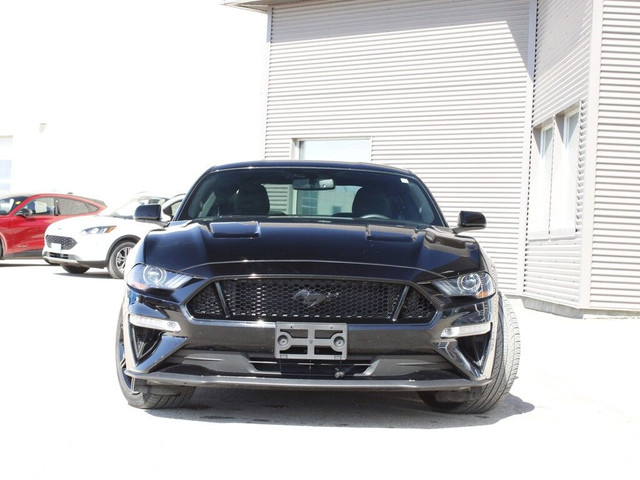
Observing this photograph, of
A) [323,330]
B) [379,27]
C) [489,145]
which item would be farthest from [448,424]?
[379,27]

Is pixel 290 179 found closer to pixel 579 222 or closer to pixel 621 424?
pixel 621 424

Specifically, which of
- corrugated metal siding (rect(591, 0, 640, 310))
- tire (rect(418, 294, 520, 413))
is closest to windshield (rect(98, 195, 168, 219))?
corrugated metal siding (rect(591, 0, 640, 310))

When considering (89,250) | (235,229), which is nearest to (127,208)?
(89,250)

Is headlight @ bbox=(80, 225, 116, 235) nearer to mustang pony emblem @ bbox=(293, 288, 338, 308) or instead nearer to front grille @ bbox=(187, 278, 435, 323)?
front grille @ bbox=(187, 278, 435, 323)

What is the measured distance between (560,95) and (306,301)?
1048 cm

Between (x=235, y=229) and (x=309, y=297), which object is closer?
(x=309, y=297)

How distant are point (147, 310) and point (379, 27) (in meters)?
14.5

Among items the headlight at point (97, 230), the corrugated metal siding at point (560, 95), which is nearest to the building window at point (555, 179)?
the corrugated metal siding at point (560, 95)

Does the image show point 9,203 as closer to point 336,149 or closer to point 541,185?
point 336,149

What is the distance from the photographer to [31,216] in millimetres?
20250

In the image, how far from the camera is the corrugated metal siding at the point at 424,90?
16.8m

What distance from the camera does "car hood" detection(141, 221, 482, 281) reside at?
4730 mm

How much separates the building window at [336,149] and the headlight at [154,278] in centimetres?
1380

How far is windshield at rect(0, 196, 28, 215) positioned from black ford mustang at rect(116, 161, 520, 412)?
16.0 meters
